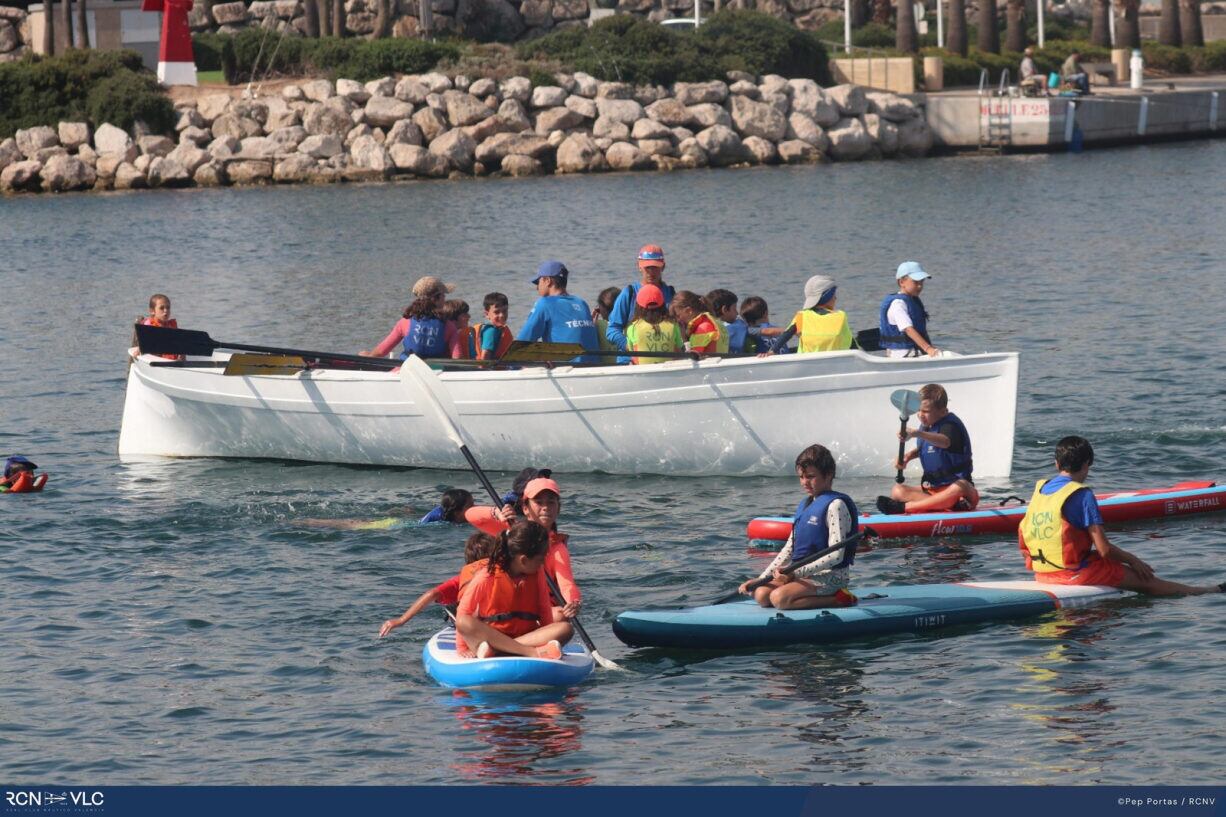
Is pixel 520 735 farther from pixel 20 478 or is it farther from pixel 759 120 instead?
pixel 759 120

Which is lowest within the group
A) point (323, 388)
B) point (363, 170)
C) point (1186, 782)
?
point (1186, 782)

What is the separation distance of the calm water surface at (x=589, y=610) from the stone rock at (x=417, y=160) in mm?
19061

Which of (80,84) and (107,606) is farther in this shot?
(80,84)

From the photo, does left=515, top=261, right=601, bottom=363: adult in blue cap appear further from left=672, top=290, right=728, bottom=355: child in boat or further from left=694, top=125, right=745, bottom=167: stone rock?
left=694, top=125, right=745, bottom=167: stone rock

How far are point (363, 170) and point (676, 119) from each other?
929 centimetres

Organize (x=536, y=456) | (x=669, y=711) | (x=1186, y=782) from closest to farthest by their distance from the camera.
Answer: (x=1186, y=782)
(x=669, y=711)
(x=536, y=456)

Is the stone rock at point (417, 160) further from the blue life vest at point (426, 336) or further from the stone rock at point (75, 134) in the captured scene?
the blue life vest at point (426, 336)

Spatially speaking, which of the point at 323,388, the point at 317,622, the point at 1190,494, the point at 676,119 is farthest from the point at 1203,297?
the point at 676,119

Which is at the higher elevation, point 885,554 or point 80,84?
point 80,84

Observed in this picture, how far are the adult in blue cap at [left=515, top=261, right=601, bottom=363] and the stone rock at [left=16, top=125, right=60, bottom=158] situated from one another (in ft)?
125

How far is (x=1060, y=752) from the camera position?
31.7 ft

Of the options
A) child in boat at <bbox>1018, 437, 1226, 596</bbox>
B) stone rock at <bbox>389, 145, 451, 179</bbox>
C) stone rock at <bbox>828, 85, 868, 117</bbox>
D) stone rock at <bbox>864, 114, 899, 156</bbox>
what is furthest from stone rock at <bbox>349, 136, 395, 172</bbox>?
child in boat at <bbox>1018, 437, 1226, 596</bbox>

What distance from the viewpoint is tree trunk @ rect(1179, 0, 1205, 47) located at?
67569 millimetres

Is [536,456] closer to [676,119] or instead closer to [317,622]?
[317,622]
